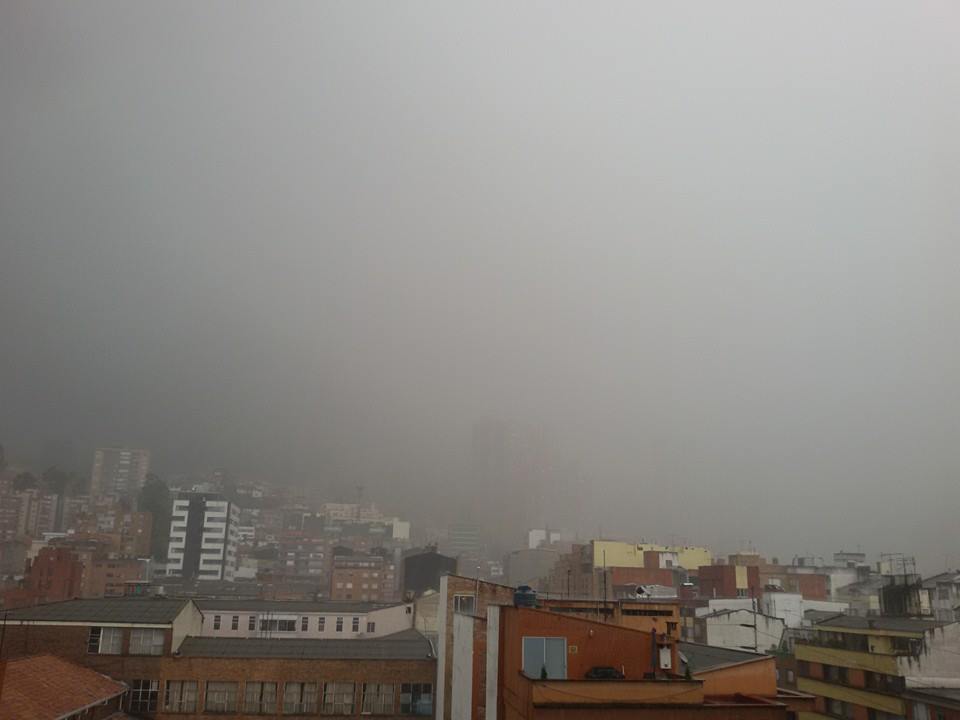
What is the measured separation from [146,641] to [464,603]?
13029mm

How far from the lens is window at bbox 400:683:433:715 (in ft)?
112

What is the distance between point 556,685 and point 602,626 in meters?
3.33

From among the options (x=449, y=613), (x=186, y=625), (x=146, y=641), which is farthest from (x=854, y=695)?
(x=146, y=641)

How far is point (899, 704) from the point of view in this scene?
30031 mm

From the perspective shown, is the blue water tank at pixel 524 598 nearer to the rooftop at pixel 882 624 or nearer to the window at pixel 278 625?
the rooftop at pixel 882 624

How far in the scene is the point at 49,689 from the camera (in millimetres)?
26141

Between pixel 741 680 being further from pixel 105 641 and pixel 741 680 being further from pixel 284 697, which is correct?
pixel 105 641

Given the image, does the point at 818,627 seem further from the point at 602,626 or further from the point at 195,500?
the point at 195,500

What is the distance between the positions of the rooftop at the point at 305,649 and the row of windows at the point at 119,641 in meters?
1.24

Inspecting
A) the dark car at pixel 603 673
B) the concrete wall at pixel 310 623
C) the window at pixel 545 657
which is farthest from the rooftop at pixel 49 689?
the dark car at pixel 603 673

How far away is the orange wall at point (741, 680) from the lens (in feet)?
69.4

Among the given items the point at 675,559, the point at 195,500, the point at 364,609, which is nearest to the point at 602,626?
the point at 364,609

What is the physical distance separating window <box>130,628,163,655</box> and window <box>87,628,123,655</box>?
48 centimetres

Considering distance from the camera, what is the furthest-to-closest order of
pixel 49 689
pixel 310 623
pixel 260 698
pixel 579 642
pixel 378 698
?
pixel 310 623, pixel 378 698, pixel 260 698, pixel 49 689, pixel 579 642
